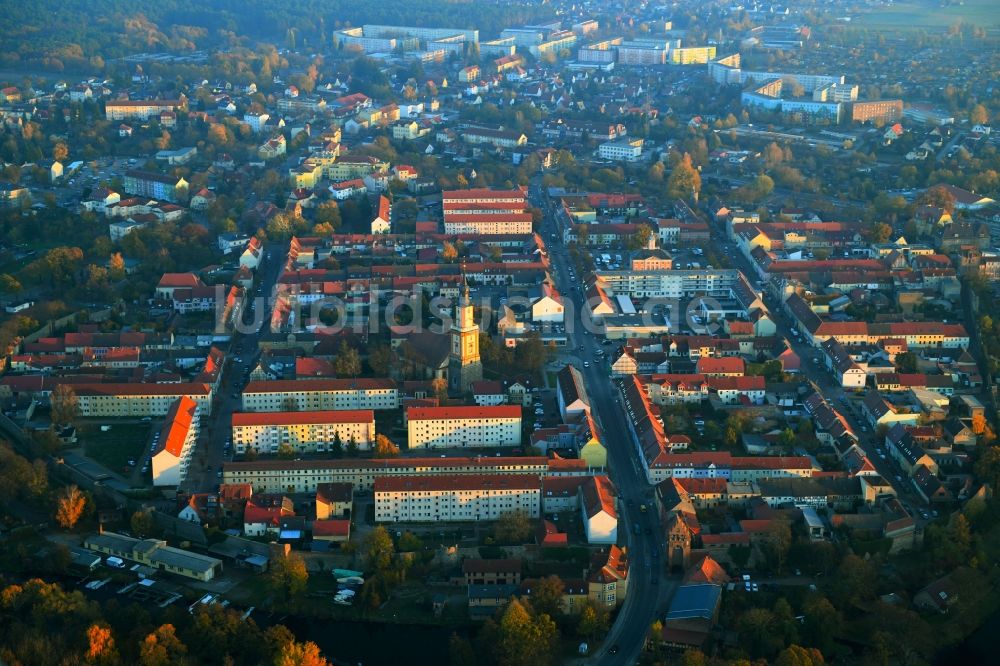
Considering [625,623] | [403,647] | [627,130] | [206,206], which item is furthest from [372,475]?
[627,130]

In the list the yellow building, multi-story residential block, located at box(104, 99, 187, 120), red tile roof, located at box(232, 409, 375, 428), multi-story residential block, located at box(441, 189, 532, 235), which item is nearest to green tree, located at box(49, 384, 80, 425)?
red tile roof, located at box(232, 409, 375, 428)

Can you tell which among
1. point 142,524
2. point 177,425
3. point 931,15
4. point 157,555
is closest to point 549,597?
point 157,555

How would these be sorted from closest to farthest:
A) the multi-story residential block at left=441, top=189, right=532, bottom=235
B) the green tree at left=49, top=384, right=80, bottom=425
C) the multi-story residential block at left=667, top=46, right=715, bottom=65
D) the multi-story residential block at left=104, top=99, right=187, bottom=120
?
the green tree at left=49, top=384, right=80, bottom=425, the multi-story residential block at left=441, top=189, right=532, bottom=235, the multi-story residential block at left=104, top=99, right=187, bottom=120, the multi-story residential block at left=667, top=46, right=715, bottom=65

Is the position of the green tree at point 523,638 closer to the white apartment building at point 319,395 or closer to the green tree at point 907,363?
the white apartment building at point 319,395

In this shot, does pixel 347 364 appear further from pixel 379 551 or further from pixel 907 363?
pixel 907 363

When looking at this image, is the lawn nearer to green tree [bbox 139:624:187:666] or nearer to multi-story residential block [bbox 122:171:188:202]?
green tree [bbox 139:624:187:666]

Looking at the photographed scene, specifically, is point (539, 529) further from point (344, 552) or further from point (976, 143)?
point (976, 143)
